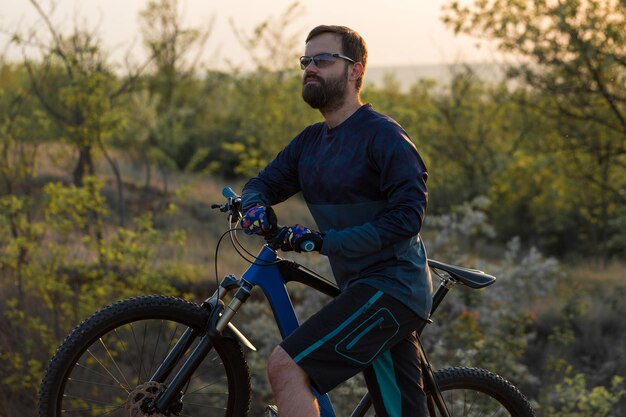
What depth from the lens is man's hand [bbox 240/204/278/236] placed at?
320cm

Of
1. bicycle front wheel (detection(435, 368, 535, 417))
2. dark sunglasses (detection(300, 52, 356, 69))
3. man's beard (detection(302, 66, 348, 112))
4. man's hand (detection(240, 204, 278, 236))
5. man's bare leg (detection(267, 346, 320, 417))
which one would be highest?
dark sunglasses (detection(300, 52, 356, 69))

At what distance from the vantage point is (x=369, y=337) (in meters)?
3.24

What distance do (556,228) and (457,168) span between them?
276 cm

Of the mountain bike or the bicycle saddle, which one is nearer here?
the mountain bike

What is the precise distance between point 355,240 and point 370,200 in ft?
0.63

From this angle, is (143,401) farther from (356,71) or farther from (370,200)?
(356,71)

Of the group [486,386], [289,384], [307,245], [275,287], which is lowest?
[486,386]

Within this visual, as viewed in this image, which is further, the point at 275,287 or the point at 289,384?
the point at 275,287

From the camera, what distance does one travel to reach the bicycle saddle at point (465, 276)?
3742mm

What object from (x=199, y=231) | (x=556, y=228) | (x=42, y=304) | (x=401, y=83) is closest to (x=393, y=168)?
(x=42, y=304)

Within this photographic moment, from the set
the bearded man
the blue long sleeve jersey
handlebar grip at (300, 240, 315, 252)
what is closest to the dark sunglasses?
the bearded man

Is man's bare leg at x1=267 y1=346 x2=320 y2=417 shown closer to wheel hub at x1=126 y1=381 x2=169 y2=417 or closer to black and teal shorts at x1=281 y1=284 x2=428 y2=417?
black and teal shorts at x1=281 y1=284 x2=428 y2=417

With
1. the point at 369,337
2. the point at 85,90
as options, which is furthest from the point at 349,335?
the point at 85,90

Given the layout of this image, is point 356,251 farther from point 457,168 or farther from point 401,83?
point 401,83
